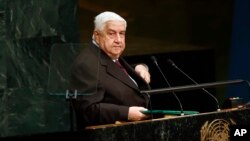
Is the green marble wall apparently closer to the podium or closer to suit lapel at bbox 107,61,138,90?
suit lapel at bbox 107,61,138,90

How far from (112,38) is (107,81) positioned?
1.10 feet

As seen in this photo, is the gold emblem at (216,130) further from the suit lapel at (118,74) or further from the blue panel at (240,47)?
the blue panel at (240,47)

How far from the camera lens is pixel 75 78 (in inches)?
175

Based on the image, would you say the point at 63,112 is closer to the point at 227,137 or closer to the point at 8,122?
the point at 8,122

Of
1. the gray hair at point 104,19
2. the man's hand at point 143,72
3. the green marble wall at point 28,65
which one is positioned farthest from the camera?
the green marble wall at point 28,65

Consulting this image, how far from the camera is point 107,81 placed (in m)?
4.68

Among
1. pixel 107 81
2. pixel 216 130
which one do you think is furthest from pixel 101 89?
pixel 216 130

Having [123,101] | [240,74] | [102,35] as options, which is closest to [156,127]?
[123,101]

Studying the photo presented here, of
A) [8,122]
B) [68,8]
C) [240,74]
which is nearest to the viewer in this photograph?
[8,122]

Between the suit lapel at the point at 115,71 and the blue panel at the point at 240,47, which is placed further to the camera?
the blue panel at the point at 240,47

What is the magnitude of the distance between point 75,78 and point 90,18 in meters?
3.53

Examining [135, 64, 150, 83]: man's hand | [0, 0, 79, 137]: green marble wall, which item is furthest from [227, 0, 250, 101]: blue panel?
[0, 0, 79, 137]: green marble wall

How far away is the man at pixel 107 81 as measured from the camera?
445 centimetres

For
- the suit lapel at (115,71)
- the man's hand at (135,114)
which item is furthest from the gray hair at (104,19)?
the man's hand at (135,114)
